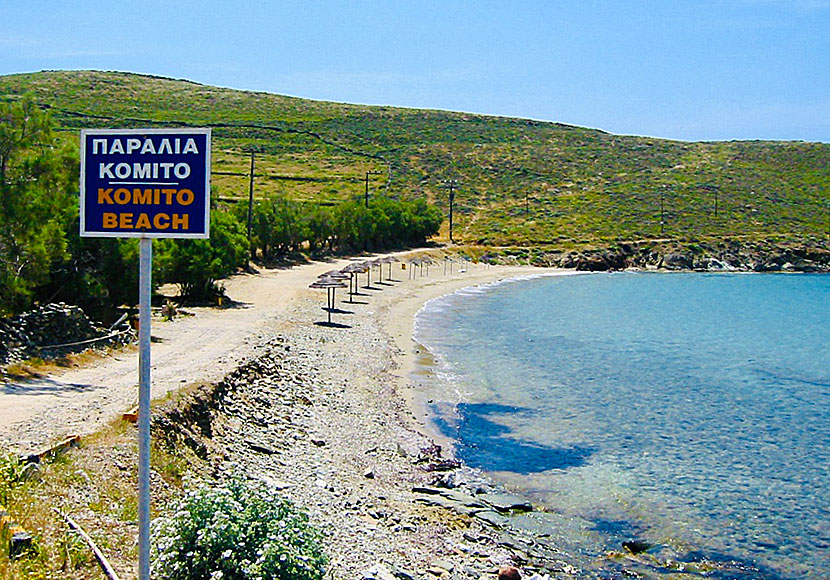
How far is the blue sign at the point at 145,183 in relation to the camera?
17.3 feet

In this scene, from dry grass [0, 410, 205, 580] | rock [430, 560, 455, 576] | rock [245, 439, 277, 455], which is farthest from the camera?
rock [245, 439, 277, 455]

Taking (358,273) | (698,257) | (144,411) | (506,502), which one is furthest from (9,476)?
(698,257)

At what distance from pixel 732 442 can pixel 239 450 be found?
10993mm

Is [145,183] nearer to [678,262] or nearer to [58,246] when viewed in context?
[58,246]

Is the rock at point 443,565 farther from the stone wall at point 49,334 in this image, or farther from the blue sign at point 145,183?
the stone wall at point 49,334

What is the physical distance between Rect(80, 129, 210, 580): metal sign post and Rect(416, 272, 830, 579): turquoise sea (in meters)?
7.84

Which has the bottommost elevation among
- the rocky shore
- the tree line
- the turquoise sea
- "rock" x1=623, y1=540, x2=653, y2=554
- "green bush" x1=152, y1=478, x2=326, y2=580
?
the turquoise sea

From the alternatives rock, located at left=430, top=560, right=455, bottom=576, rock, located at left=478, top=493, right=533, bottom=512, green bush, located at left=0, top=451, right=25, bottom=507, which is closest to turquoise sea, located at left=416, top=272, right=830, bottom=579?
rock, located at left=478, top=493, right=533, bottom=512

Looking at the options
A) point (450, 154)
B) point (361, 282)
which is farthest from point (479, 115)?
point (361, 282)

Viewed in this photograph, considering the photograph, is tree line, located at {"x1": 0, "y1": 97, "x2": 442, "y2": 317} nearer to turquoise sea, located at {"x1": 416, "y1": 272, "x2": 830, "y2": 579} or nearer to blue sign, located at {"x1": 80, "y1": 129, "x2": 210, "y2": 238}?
turquoise sea, located at {"x1": 416, "y1": 272, "x2": 830, "y2": 579}

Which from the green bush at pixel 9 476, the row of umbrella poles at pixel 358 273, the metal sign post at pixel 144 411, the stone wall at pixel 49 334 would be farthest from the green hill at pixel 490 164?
the metal sign post at pixel 144 411

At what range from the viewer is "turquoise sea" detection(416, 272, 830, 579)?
41.4 feet

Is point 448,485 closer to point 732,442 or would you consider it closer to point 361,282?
point 732,442

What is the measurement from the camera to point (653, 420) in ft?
63.5
